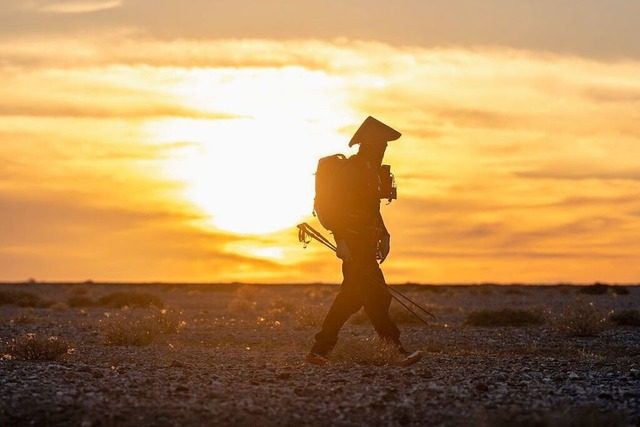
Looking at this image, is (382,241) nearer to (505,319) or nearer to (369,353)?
(369,353)

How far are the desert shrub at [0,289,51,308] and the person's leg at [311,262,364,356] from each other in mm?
32331

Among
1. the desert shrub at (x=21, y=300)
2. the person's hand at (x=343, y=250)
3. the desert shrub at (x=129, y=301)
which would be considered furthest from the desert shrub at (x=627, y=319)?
the desert shrub at (x=21, y=300)

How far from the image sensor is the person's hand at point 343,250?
49.8 ft

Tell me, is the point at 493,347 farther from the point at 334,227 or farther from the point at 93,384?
the point at 93,384

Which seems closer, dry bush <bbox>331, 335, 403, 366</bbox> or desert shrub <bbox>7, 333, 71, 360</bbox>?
dry bush <bbox>331, 335, 403, 366</bbox>

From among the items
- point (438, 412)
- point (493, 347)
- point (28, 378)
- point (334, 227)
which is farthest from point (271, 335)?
point (438, 412)

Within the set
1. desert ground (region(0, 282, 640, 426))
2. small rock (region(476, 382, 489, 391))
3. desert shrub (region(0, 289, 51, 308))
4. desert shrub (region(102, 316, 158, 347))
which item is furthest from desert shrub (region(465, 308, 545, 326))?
desert shrub (region(0, 289, 51, 308))

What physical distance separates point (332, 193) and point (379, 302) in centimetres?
176

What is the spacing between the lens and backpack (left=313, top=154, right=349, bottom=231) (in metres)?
15.2

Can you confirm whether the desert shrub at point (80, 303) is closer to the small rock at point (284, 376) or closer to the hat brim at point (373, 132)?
the hat brim at point (373, 132)

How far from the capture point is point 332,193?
1526 centimetres

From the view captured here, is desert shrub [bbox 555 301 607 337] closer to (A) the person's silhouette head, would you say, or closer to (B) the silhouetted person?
(B) the silhouetted person

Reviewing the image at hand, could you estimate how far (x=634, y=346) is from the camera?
22.4 m

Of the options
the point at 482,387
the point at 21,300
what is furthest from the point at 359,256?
the point at 21,300
